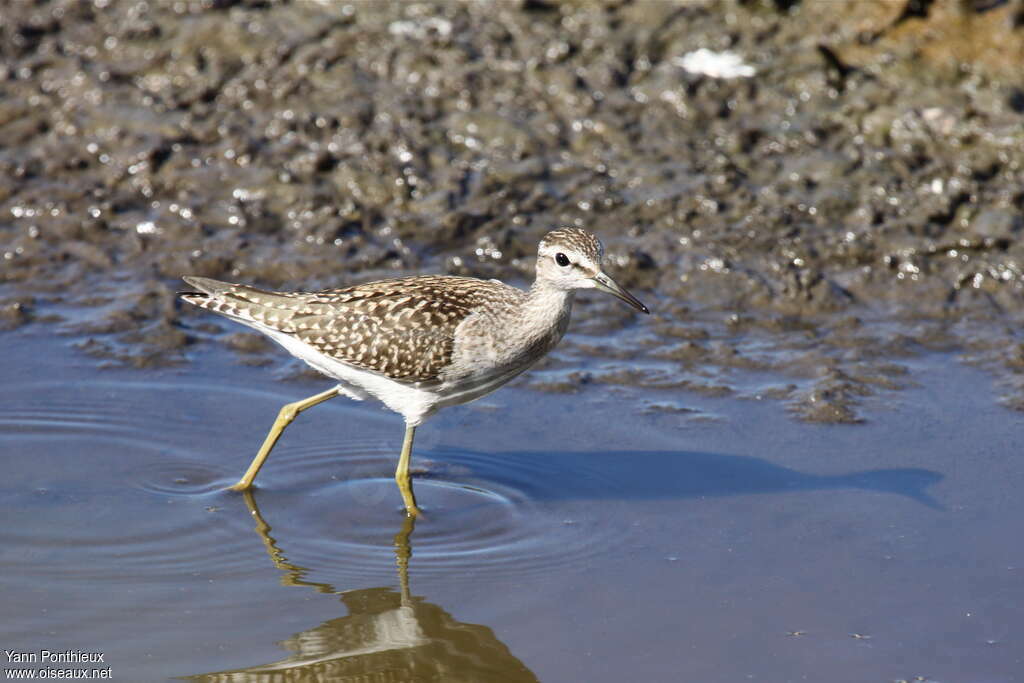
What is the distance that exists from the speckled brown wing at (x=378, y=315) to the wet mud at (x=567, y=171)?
121 cm

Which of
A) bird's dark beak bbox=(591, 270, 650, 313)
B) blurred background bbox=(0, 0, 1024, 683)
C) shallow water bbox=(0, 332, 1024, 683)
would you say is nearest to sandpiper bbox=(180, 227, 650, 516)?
bird's dark beak bbox=(591, 270, 650, 313)

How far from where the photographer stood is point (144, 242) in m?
9.70

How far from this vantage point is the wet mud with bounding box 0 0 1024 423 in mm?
8922

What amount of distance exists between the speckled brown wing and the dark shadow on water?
0.80m

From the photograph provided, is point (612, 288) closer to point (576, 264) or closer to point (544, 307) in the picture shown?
point (576, 264)

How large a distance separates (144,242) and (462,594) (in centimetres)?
454

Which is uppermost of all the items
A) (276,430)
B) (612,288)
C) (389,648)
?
(612,288)

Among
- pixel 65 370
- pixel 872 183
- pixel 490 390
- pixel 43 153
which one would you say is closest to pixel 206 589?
pixel 490 390

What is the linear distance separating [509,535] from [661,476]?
1.06 m

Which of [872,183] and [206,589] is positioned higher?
[872,183]

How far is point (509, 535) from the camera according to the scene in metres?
6.93

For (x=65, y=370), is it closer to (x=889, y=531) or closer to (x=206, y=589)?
(x=206, y=589)

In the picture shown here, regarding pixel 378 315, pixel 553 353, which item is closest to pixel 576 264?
pixel 378 315

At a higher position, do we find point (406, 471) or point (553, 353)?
point (553, 353)
